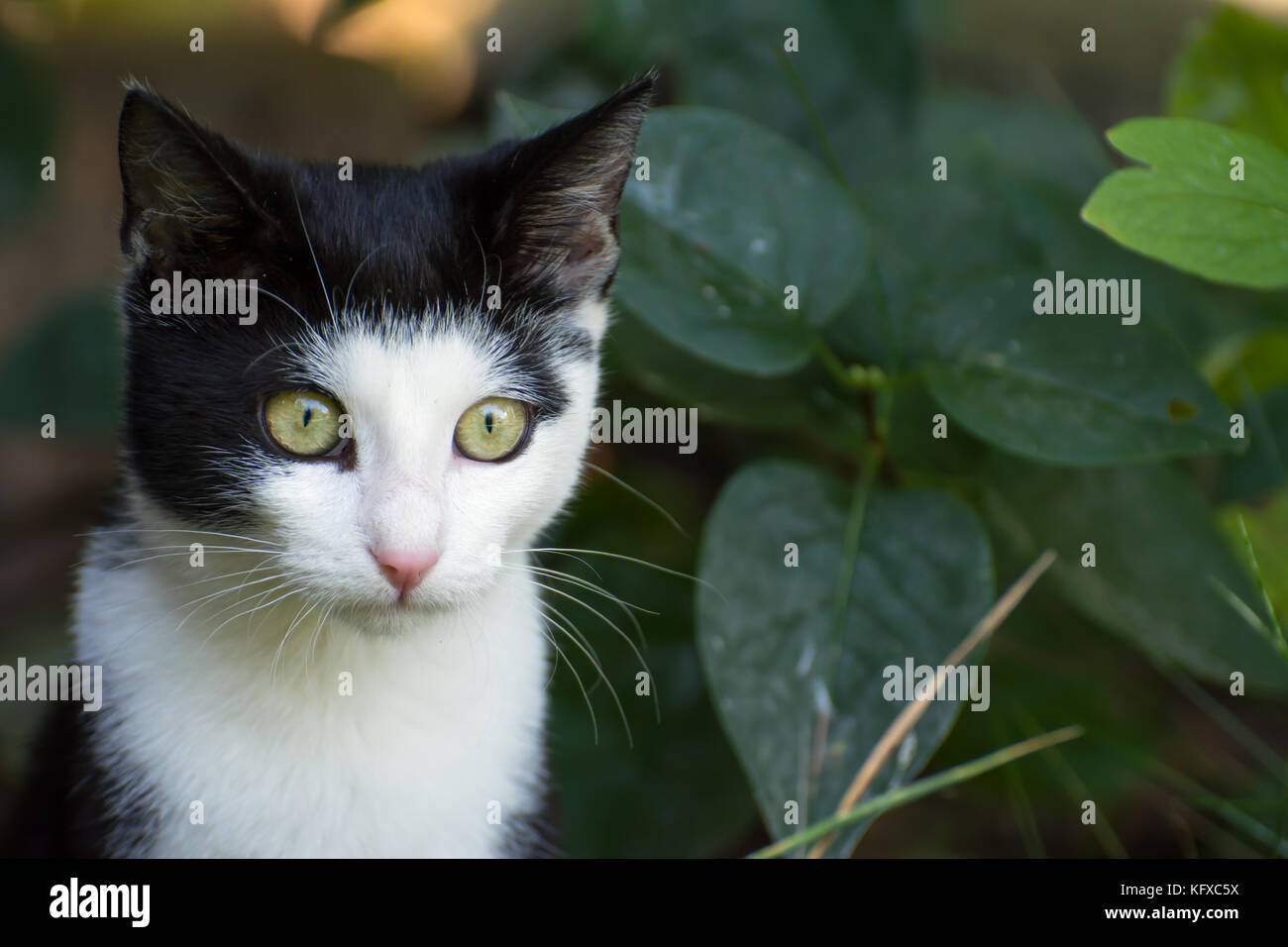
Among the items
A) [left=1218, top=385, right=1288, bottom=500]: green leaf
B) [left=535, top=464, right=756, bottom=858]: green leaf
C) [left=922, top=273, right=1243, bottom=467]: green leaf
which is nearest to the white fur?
[left=535, top=464, right=756, bottom=858]: green leaf

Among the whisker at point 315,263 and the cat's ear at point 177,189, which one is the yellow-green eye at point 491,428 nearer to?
the whisker at point 315,263

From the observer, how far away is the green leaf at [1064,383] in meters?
1.50

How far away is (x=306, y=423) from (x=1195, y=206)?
100 centimetres

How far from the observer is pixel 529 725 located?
1.48 metres

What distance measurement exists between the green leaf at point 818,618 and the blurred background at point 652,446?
0.20 m

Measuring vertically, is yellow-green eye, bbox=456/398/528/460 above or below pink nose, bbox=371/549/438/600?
above

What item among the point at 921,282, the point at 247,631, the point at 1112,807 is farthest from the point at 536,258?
the point at 1112,807

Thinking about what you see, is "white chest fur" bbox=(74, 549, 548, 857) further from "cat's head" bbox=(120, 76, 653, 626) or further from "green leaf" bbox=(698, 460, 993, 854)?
"green leaf" bbox=(698, 460, 993, 854)

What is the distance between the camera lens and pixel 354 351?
1201 mm

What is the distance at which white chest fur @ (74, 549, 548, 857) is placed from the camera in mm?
1313

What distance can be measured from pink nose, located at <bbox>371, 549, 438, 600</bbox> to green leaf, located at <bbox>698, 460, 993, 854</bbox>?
50cm

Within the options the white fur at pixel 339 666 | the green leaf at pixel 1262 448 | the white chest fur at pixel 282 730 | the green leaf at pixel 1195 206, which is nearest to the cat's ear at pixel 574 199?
the white fur at pixel 339 666
